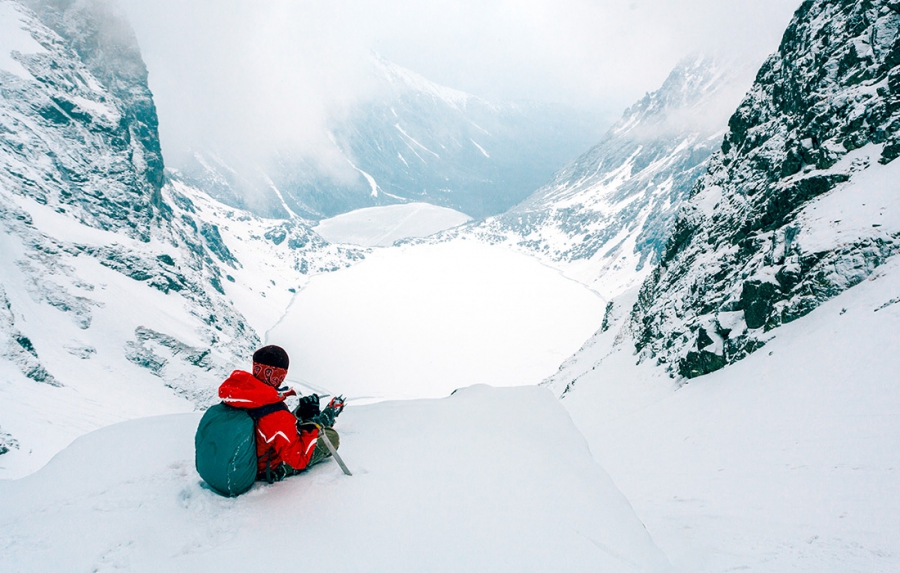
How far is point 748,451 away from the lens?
8695mm

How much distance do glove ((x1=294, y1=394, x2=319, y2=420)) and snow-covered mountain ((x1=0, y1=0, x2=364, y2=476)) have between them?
4570 centimetres

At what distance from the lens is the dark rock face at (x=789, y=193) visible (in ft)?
47.2

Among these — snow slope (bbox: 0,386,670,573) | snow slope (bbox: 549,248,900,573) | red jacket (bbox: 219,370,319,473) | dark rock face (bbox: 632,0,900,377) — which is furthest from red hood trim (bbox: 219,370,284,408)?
dark rock face (bbox: 632,0,900,377)

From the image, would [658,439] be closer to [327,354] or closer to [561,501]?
[561,501]

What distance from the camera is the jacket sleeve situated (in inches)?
196

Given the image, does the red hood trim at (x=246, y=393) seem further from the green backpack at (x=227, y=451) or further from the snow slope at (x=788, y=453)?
the snow slope at (x=788, y=453)

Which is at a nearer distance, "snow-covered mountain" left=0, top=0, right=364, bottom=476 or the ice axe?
the ice axe

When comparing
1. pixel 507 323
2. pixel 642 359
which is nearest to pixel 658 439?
pixel 642 359

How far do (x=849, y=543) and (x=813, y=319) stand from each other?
10.3m

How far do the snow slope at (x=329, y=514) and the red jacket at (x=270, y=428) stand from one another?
0.38m

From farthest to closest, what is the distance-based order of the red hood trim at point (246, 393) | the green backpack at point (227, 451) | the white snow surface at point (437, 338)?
the white snow surface at point (437, 338), the red hood trim at point (246, 393), the green backpack at point (227, 451)

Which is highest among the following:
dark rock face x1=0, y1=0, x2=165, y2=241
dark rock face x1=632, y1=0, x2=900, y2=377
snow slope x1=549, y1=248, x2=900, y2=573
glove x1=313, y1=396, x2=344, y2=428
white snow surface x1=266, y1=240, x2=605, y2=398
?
dark rock face x1=0, y1=0, x2=165, y2=241

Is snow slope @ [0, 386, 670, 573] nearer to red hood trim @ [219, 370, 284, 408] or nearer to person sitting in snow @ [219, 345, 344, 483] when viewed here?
person sitting in snow @ [219, 345, 344, 483]

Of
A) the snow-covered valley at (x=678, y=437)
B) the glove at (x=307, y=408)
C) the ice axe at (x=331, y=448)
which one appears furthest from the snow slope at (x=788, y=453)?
the glove at (x=307, y=408)
